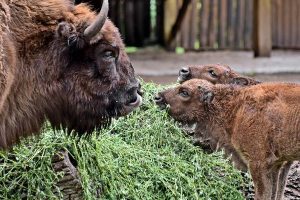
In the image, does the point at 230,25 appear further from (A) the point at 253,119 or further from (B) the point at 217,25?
(A) the point at 253,119

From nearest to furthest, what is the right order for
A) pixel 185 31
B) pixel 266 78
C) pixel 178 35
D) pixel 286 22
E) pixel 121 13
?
pixel 266 78 → pixel 178 35 → pixel 185 31 → pixel 121 13 → pixel 286 22

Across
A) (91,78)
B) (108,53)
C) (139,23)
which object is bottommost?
(139,23)

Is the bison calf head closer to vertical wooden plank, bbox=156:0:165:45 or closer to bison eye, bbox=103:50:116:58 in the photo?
bison eye, bbox=103:50:116:58

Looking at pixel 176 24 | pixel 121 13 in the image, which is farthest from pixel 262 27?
pixel 121 13

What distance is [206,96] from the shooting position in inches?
281

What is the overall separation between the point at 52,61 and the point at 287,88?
238cm

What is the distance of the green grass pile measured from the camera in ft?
19.4

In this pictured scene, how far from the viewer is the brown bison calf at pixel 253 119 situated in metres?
6.51

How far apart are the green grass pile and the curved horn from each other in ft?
3.15

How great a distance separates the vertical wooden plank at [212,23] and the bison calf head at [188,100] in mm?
8582

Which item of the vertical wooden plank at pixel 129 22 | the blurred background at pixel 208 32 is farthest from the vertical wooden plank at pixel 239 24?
the vertical wooden plank at pixel 129 22

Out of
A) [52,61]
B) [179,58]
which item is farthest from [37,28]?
[179,58]

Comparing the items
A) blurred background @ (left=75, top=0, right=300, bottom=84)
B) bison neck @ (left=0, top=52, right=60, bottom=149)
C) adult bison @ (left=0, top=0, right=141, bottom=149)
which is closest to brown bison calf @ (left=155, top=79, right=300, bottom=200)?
adult bison @ (left=0, top=0, right=141, bottom=149)

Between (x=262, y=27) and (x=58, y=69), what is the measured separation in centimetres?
891
